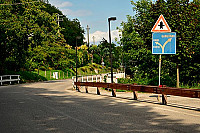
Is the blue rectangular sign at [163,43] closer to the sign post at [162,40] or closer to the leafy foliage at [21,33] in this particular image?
the sign post at [162,40]

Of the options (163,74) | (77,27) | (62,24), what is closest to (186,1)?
(163,74)

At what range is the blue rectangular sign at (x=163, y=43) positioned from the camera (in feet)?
50.8

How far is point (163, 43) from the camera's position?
51.4ft

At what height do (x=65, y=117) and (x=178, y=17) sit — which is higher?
(x=178, y=17)

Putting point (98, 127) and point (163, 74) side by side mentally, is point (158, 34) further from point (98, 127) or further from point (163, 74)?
point (163, 74)

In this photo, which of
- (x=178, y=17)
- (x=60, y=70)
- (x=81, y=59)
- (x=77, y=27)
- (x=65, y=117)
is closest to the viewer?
(x=65, y=117)

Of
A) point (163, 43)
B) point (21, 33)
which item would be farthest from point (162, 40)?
point (21, 33)

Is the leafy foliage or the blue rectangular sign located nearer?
the blue rectangular sign

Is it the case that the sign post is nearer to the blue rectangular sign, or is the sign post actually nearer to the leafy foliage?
the blue rectangular sign

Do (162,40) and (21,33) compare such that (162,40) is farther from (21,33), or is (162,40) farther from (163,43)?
(21,33)

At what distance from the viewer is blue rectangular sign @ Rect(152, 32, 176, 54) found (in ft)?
50.8

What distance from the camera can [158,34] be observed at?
50.9 ft

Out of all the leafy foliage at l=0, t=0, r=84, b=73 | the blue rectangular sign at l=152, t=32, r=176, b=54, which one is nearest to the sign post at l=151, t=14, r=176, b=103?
the blue rectangular sign at l=152, t=32, r=176, b=54

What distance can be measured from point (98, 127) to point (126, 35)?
27.4m
